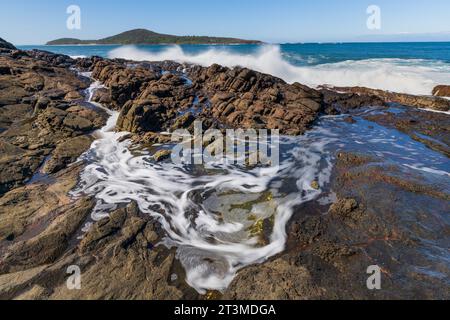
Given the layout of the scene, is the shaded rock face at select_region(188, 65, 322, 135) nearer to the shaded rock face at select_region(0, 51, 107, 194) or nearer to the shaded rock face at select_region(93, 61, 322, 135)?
the shaded rock face at select_region(93, 61, 322, 135)

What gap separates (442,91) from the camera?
23641mm

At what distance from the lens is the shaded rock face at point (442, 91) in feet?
76.4

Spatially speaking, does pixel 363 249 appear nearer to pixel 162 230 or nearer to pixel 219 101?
pixel 162 230

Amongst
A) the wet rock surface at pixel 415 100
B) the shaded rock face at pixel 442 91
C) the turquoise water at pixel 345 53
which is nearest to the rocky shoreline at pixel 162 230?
the wet rock surface at pixel 415 100

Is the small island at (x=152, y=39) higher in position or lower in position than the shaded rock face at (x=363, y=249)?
higher

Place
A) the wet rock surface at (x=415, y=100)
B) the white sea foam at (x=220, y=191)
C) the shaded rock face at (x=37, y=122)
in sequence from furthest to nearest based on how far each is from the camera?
the wet rock surface at (x=415, y=100)
the shaded rock face at (x=37, y=122)
the white sea foam at (x=220, y=191)

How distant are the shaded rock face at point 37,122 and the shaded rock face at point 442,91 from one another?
2869cm

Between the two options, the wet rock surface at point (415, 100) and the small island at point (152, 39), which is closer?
the wet rock surface at point (415, 100)

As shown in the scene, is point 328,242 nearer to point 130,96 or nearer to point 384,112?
point 384,112

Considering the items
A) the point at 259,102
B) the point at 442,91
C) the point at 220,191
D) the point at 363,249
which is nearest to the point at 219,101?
the point at 259,102

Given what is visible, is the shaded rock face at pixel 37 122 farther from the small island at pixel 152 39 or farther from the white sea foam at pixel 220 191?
the small island at pixel 152 39

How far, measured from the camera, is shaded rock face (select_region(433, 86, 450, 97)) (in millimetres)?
23272

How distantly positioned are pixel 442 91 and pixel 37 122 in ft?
107
